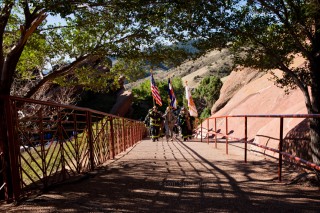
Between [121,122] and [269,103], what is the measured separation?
9450mm

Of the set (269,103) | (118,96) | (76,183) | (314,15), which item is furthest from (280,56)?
(118,96)

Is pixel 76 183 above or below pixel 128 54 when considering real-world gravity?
below

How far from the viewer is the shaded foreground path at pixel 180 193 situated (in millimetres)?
3996

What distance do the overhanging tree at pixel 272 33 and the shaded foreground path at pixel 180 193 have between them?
53.7 inches

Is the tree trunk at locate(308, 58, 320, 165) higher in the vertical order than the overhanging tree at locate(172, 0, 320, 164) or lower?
lower

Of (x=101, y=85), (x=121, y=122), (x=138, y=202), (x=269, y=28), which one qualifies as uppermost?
(x=269, y=28)

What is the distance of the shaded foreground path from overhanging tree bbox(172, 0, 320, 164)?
1364 mm

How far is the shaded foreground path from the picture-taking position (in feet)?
13.1

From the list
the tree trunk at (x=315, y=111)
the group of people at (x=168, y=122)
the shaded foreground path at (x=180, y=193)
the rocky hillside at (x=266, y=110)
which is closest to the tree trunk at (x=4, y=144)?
the shaded foreground path at (x=180, y=193)

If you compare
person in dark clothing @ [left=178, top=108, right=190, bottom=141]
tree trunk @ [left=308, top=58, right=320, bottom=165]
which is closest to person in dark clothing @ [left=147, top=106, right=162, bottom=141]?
person in dark clothing @ [left=178, top=108, right=190, bottom=141]

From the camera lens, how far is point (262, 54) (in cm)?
707

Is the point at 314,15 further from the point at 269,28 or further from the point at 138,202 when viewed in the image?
the point at 138,202

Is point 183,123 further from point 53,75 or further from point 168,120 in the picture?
point 53,75

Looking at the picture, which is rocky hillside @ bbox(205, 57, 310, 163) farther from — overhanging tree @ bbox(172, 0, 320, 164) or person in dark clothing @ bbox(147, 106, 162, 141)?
person in dark clothing @ bbox(147, 106, 162, 141)
